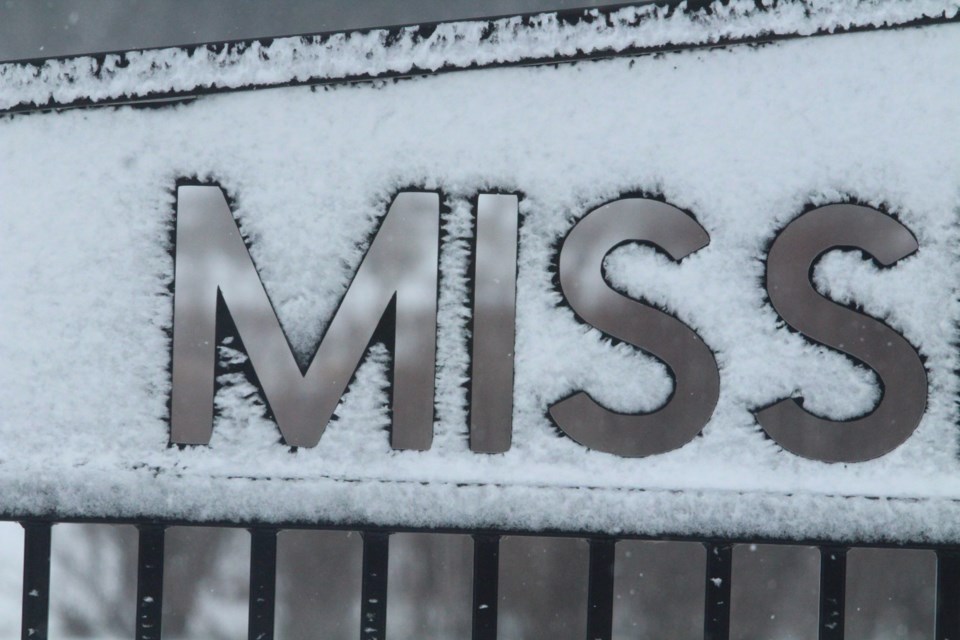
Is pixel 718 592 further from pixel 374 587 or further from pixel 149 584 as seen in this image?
pixel 149 584

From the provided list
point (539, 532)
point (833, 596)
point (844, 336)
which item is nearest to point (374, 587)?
point (539, 532)

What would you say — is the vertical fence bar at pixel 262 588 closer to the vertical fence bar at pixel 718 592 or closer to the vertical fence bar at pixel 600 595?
the vertical fence bar at pixel 600 595

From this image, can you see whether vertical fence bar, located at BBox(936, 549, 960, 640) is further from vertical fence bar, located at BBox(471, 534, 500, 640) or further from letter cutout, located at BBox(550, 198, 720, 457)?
vertical fence bar, located at BBox(471, 534, 500, 640)

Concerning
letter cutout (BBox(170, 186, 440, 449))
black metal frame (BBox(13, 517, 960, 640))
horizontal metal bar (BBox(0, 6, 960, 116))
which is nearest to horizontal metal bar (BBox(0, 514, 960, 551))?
black metal frame (BBox(13, 517, 960, 640))

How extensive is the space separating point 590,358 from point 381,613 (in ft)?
1.95

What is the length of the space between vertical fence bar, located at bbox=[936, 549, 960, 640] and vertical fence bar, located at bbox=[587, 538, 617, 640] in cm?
56

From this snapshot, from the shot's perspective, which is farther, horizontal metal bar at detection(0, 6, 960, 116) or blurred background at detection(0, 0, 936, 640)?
blurred background at detection(0, 0, 936, 640)

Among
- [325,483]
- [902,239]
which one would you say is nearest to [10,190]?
Answer: [325,483]

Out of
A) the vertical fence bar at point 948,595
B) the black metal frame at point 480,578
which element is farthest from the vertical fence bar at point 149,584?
the vertical fence bar at point 948,595

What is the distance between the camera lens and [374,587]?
1.43 meters

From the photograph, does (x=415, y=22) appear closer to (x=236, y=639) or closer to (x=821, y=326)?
(x=821, y=326)

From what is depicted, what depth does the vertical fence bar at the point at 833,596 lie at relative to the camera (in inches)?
54.1

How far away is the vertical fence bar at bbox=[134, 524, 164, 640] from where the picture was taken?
1466 millimetres

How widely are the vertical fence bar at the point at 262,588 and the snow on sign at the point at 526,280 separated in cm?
7
